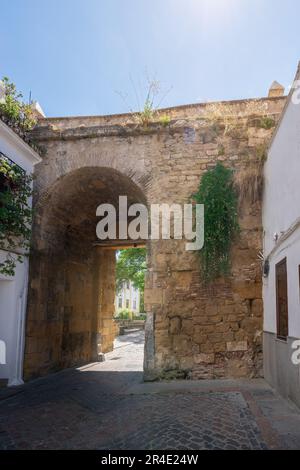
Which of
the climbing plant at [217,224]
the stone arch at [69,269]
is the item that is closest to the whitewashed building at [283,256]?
the climbing plant at [217,224]

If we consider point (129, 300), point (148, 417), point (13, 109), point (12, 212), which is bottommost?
point (148, 417)

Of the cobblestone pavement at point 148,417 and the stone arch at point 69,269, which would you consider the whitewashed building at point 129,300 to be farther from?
the cobblestone pavement at point 148,417

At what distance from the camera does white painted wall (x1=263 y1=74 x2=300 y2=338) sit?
14.6ft

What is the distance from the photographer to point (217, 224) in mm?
6754

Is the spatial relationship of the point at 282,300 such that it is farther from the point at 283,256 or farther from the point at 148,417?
the point at 148,417

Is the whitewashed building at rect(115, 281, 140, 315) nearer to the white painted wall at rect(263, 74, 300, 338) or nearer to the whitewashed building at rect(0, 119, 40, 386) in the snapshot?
the whitewashed building at rect(0, 119, 40, 386)

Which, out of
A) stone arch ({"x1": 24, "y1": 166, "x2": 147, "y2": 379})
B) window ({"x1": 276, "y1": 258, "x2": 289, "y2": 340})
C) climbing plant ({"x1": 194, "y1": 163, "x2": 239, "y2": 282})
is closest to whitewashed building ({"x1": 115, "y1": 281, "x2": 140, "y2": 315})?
stone arch ({"x1": 24, "y1": 166, "x2": 147, "y2": 379})

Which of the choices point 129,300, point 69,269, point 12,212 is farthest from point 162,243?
point 129,300

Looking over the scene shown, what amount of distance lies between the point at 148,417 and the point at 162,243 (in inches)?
127

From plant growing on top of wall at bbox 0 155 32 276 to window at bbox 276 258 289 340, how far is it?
4139mm

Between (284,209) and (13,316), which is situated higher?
(284,209)

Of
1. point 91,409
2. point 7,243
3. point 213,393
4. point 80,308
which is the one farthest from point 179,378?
point 80,308

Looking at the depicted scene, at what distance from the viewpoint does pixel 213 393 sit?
18.1 ft
